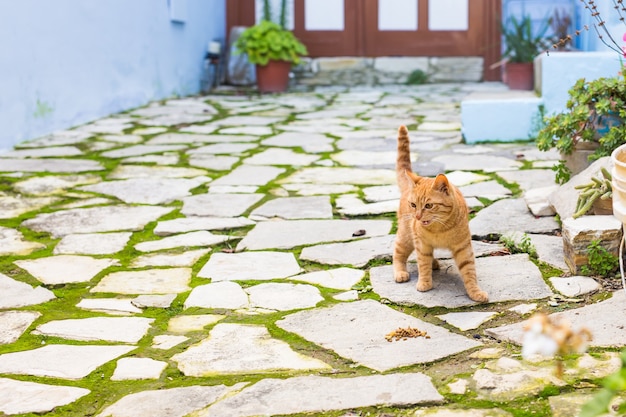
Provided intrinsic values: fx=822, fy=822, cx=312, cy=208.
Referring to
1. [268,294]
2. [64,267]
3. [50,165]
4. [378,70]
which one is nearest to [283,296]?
[268,294]

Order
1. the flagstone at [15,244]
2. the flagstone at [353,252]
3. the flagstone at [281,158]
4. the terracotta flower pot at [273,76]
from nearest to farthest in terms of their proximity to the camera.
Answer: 1. the flagstone at [353,252]
2. the flagstone at [15,244]
3. the flagstone at [281,158]
4. the terracotta flower pot at [273,76]

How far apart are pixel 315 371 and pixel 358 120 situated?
5.82 meters

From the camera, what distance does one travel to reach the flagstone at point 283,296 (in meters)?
2.96

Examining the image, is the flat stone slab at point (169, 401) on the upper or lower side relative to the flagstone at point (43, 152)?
lower

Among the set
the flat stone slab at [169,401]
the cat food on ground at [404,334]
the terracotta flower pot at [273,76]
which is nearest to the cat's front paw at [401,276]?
the cat food on ground at [404,334]

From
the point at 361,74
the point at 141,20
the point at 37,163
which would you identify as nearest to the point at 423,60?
the point at 361,74

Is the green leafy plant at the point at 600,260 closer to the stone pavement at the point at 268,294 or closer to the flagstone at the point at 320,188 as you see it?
the stone pavement at the point at 268,294

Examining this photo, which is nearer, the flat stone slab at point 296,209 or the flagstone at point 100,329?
the flagstone at point 100,329

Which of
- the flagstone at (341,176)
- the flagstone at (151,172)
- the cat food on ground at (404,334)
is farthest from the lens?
the flagstone at (151,172)

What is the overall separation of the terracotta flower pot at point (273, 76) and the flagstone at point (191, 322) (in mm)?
8590

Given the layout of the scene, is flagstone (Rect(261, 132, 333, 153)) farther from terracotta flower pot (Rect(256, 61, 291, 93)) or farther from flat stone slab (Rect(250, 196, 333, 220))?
terracotta flower pot (Rect(256, 61, 291, 93))

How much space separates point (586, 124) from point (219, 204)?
6.56ft

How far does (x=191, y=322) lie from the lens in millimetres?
2816

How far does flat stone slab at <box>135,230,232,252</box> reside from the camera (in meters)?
3.80
